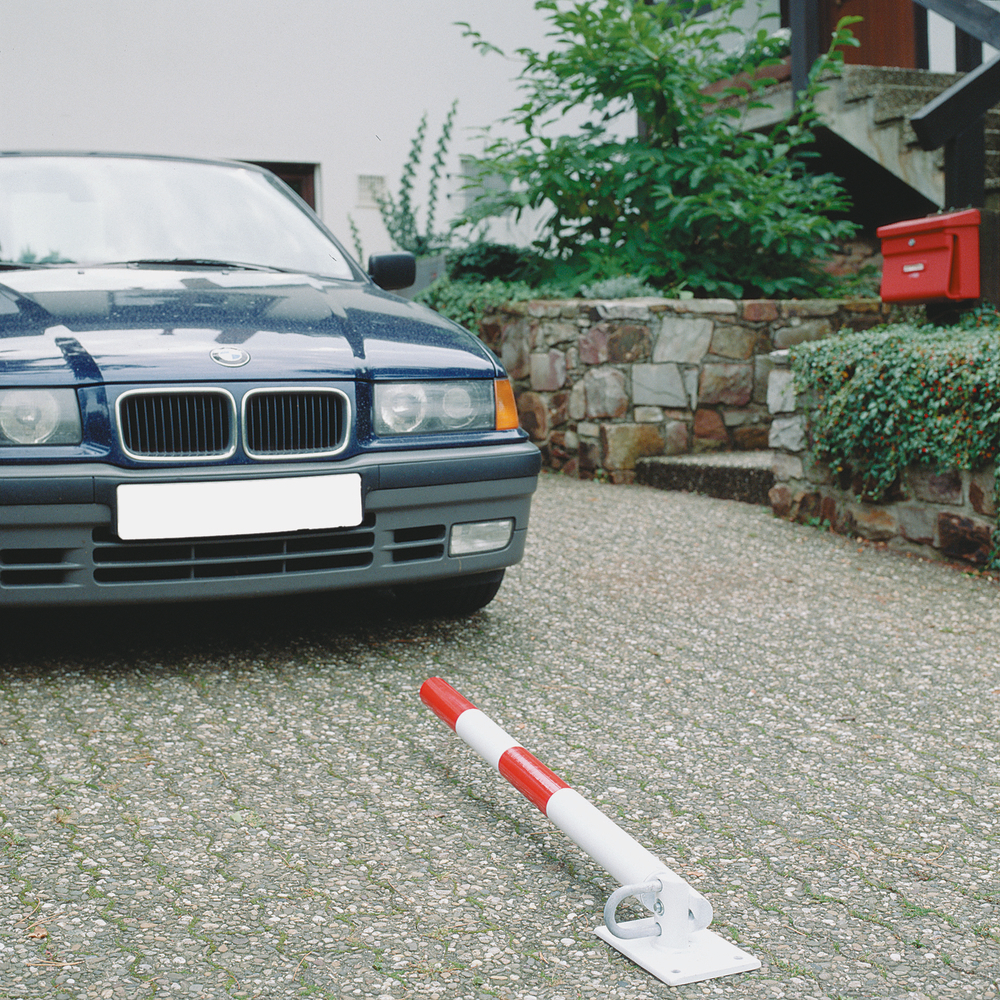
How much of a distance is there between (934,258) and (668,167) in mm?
2276

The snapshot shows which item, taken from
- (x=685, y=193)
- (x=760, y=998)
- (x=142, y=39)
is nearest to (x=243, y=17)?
(x=142, y=39)

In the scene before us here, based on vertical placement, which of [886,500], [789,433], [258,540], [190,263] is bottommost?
[886,500]

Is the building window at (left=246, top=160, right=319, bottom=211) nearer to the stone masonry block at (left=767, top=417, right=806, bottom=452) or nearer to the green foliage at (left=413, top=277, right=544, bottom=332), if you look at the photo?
the green foliage at (left=413, top=277, right=544, bottom=332)

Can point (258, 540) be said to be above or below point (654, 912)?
above

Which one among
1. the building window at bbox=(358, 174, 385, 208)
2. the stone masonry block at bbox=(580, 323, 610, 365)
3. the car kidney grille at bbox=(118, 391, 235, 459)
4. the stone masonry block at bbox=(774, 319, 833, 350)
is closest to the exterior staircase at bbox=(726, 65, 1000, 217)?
the stone masonry block at bbox=(774, 319, 833, 350)

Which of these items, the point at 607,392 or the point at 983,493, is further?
the point at 607,392

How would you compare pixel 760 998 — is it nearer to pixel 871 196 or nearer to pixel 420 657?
pixel 420 657

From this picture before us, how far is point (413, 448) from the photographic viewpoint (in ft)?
10.3

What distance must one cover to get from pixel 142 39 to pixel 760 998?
9.71m

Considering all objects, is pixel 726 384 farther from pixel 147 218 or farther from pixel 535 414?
pixel 147 218

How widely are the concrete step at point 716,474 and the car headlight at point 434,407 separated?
3.10 metres

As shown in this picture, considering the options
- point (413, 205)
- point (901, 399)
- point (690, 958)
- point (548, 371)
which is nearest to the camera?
point (690, 958)

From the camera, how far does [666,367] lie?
6.87 metres

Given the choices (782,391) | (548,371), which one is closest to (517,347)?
(548,371)
